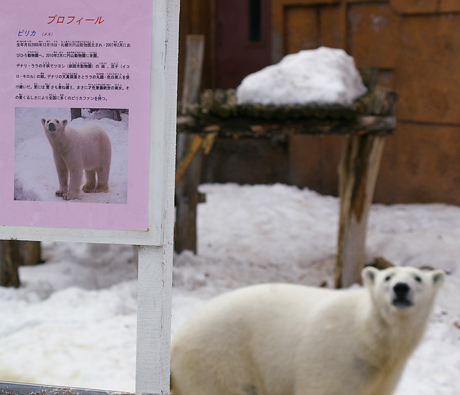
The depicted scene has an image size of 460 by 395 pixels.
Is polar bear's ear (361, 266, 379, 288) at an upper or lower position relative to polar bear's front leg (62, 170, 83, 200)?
lower

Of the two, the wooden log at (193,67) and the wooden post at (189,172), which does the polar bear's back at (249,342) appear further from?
the wooden log at (193,67)

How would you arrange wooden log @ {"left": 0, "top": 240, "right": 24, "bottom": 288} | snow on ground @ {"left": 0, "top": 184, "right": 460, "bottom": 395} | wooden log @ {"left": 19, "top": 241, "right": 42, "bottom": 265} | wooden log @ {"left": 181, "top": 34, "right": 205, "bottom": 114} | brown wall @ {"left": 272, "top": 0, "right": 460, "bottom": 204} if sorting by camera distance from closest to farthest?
1. snow on ground @ {"left": 0, "top": 184, "right": 460, "bottom": 395}
2. wooden log @ {"left": 0, "top": 240, "right": 24, "bottom": 288}
3. wooden log @ {"left": 19, "top": 241, "right": 42, "bottom": 265}
4. wooden log @ {"left": 181, "top": 34, "right": 205, "bottom": 114}
5. brown wall @ {"left": 272, "top": 0, "right": 460, "bottom": 204}

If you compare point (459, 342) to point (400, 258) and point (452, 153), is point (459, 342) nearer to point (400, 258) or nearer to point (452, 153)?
point (400, 258)

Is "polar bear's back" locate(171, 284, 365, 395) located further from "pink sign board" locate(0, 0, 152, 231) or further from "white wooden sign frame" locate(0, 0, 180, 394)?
"pink sign board" locate(0, 0, 152, 231)

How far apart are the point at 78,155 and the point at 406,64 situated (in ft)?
22.9

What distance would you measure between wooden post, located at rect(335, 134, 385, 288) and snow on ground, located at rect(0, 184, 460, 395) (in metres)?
0.32

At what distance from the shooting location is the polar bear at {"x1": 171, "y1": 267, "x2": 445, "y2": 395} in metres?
1.93

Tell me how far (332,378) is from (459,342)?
1595 millimetres

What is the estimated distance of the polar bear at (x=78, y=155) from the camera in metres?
1.27

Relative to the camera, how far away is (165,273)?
1302 mm

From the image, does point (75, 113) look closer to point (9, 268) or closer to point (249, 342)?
point (249, 342)

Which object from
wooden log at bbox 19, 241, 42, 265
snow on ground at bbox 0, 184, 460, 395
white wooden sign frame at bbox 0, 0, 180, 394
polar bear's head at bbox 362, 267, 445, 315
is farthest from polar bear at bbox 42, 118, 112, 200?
wooden log at bbox 19, 241, 42, 265

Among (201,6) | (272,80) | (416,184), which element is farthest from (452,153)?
(201,6)

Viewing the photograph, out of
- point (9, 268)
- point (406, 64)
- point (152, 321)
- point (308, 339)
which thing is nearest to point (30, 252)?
point (9, 268)
